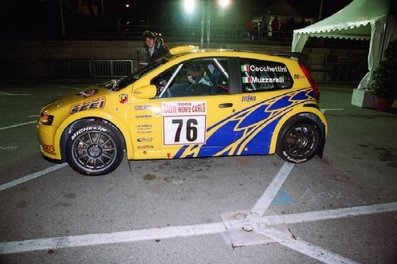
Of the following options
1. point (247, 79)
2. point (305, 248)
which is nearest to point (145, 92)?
point (247, 79)

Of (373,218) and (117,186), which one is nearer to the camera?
(373,218)

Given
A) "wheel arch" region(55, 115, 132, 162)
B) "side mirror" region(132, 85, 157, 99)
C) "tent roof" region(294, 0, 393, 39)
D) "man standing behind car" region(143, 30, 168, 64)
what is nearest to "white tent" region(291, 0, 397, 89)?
"tent roof" region(294, 0, 393, 39)

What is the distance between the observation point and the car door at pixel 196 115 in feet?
14.4

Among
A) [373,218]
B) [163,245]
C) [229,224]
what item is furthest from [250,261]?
[373,218]

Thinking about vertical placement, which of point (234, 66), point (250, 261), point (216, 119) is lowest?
point (250, 261)

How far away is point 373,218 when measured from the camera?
11.8 ft

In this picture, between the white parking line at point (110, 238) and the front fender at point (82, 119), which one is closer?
the white parking line at point (110, 238)

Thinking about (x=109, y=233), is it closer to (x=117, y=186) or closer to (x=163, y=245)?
(x=163, y=245)

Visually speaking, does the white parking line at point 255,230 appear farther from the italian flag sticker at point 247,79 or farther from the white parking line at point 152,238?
the italian flag sticker at point 247,79

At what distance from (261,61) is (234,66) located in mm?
481

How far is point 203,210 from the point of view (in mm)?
3705

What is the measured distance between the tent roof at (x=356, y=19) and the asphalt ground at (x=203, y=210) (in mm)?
5663

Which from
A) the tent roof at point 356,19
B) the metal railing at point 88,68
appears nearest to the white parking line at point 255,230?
the tent roof at point 356,19

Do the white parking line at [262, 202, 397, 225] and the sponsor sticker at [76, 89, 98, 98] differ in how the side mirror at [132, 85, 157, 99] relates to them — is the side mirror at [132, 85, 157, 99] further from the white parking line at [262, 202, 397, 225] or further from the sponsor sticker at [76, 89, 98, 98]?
the white parking line at [262, 202, 397, 225]
